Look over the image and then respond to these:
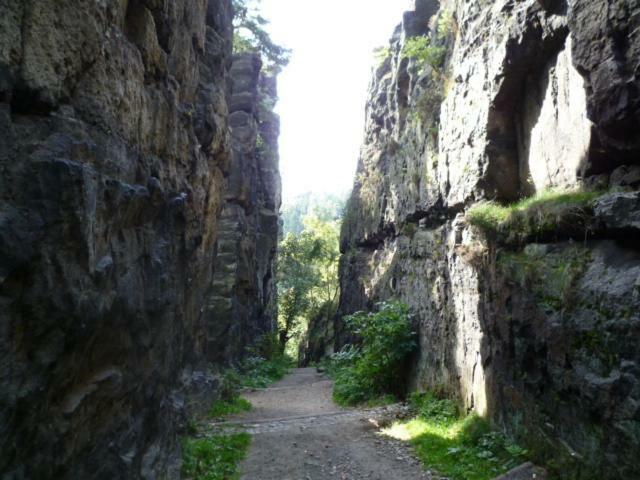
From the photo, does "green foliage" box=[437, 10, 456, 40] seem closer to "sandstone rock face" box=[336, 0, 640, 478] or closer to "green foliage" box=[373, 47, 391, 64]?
"sandstone rock face" box=[336, 0, 640, 478]

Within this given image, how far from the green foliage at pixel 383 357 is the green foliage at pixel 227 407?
8.98ft

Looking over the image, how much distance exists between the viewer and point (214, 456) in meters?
8.02

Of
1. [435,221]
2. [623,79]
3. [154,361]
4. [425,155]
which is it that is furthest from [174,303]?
[425,155]

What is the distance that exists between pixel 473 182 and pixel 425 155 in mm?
4189

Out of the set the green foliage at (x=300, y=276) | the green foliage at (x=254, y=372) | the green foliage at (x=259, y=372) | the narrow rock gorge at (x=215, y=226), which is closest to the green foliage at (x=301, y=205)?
the green foliage at (x=300, y=276)

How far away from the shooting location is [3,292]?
9.42 feet

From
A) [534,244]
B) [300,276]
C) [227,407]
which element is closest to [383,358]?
[227,407]

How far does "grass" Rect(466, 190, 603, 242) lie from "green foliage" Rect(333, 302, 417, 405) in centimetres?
475

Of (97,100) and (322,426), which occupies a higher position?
(97,100)

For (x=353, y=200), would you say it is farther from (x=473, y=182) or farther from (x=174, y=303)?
(x=174, y=303)

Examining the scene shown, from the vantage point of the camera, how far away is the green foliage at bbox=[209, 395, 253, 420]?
11705 millimetres

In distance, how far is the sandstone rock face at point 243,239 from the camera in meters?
17.2

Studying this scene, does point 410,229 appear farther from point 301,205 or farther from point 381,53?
point 301,205

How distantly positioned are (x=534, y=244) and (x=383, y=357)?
698cm
